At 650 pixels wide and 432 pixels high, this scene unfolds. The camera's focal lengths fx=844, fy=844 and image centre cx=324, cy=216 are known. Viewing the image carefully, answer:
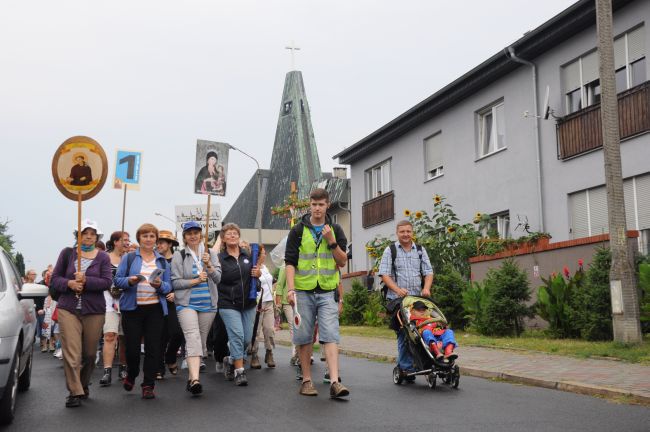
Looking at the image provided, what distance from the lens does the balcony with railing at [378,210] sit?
2822 cm

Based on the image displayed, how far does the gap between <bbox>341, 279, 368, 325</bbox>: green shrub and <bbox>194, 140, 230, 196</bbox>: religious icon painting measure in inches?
526

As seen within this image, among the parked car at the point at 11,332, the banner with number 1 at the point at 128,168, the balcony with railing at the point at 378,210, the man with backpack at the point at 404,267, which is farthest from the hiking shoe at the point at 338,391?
the balcony with railing at the point at 378,210

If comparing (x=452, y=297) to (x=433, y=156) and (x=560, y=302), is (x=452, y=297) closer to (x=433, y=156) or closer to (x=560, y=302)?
(x=560, y=302)

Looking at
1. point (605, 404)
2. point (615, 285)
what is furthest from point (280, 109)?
point (605, 404)

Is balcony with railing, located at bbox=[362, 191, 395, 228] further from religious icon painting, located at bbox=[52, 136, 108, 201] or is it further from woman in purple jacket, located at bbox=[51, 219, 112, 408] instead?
woman in purple jacket, located at bbox=[51, 219, 112, 408]

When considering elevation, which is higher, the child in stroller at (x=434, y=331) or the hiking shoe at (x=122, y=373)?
the child in stroller at (x=434, y=331)

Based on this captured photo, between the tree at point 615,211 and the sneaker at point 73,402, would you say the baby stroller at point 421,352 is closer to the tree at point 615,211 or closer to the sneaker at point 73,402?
the sneaker at point 73,402

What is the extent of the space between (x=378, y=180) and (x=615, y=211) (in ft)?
61.6

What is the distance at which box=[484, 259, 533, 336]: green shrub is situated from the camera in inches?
581

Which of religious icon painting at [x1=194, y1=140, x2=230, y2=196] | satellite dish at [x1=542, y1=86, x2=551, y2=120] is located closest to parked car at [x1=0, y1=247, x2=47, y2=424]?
religious icon painting at [x1=194, y1=140, x2=230, y2=196]

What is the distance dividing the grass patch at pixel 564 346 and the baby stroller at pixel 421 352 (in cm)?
273

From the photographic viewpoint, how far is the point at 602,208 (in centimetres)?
1727

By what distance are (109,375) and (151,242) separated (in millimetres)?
1958

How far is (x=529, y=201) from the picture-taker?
65.0 ft
